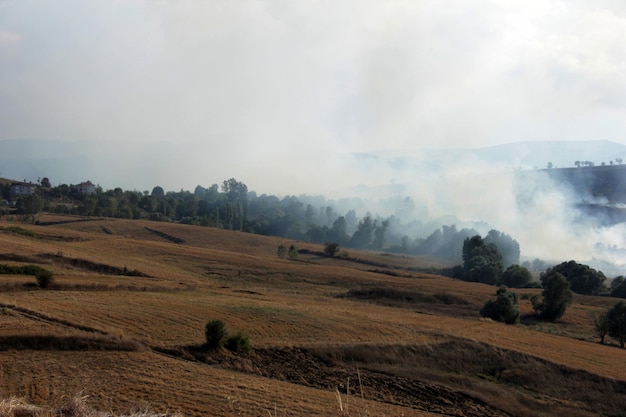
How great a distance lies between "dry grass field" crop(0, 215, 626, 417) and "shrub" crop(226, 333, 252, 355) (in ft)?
2.01

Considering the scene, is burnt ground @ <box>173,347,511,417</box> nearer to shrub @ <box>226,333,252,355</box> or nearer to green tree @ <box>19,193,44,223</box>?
shrub @ <box>226,333,252,355</box>

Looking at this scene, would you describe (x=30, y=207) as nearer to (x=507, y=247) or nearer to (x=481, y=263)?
(x=481, y=263)

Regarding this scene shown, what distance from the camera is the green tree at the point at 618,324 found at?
56562 mm

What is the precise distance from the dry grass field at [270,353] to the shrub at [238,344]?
612 millimetres

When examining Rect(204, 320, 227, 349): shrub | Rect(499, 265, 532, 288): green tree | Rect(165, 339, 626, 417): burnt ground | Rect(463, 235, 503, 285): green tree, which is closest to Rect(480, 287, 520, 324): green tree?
Rect(165, 339, 626, 417): burnt ground

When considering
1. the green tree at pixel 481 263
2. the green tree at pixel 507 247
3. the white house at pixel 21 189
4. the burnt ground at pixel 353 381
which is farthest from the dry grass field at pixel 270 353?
the white house at pixel 21 189

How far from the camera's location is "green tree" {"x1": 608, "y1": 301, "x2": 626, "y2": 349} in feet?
186

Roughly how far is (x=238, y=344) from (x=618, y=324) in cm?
4452

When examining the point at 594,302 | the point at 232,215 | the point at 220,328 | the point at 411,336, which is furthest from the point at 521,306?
the point at 232,215

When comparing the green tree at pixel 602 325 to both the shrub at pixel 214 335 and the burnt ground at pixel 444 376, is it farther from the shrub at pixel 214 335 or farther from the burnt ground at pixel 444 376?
the shrub at pixel 214 335

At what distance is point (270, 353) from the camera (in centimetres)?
3478

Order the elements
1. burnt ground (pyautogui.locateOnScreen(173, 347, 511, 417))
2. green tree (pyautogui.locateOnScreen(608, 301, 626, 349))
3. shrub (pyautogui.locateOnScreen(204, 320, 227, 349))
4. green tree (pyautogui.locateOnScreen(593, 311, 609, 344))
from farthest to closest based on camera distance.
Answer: green tree (pyautogui.locateOnScreen(593, 311, 609, 344)) < green tree (pyautogui.locateOnScreen(608, 301, 626, 349)) < shrub (pyautogui.locateOnScreen(204, 320, 227, 349)) < burnt ground (pyautogui.locateOnScreen(173, 347, 511, 417))

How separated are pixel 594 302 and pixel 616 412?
2183 inches

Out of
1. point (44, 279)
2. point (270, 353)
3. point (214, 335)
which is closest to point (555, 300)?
point (270, 353)
